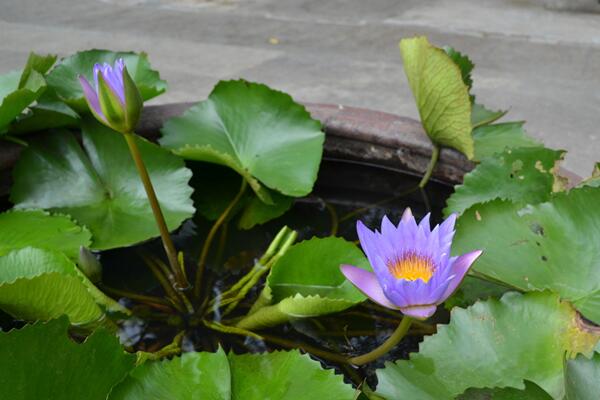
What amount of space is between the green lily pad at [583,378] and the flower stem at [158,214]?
20.2 inches

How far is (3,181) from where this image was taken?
109 cm

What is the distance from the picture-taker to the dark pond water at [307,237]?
845 mm

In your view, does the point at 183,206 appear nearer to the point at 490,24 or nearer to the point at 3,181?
the point at 3,181

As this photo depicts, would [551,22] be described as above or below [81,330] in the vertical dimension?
below

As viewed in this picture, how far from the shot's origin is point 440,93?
0.98 metres

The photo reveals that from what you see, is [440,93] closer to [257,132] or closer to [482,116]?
[482,116]

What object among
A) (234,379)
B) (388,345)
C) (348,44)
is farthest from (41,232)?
(348,44)

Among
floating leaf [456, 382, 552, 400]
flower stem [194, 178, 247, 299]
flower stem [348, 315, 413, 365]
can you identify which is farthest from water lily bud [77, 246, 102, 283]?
floating leaf [456, 382, 552, 400]

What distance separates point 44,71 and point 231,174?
352mm

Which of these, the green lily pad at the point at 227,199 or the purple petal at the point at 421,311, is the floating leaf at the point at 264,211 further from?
the purple petal at the point at 421,311

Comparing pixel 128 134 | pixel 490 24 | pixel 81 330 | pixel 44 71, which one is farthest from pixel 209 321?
pixel 490 24

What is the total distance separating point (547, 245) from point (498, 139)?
351mm

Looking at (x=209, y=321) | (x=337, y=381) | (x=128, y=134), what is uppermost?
(x=128, y=134)

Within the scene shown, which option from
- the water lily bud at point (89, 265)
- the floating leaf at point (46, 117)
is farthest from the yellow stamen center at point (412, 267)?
the floating leaf at point (46, 117)
